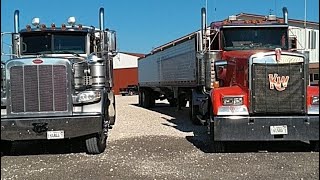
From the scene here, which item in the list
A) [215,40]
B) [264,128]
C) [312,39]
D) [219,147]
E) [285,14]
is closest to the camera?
[264,128]

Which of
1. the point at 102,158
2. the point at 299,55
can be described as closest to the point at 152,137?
the point at 102,158

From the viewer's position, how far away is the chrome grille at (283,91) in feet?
26.7

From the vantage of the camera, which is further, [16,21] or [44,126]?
[16,21]

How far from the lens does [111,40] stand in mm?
10070

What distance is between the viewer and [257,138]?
8.01 metres

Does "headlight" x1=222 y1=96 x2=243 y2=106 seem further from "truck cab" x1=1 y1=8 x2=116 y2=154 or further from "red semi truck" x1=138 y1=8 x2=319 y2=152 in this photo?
"truck cab" x1=1 y1=8 x2=116 y2=154

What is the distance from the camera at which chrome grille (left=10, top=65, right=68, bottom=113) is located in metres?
7.91

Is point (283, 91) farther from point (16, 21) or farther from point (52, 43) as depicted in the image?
point (16, 21)

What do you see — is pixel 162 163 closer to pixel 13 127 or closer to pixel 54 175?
pixel 54 175

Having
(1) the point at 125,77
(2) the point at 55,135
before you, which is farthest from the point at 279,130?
(1) the point at 125,77

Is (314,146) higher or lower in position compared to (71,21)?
lower

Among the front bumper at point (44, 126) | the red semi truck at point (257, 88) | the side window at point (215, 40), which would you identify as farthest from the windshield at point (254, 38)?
the front bumper at point (44, 126)

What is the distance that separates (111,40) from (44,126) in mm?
2918

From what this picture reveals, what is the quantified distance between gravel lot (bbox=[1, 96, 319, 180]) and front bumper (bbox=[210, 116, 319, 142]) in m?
0.36
